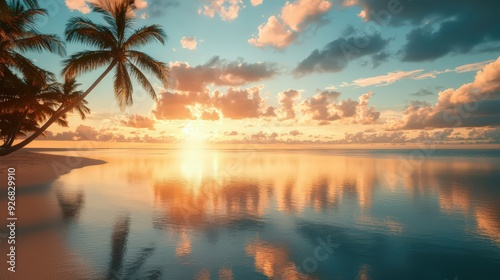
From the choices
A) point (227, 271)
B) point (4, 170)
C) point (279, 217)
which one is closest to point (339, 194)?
point (279, 217)

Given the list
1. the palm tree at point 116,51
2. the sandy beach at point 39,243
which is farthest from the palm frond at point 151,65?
the sandy beach at point 39,243

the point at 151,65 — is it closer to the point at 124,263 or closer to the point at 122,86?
the point at 122,86

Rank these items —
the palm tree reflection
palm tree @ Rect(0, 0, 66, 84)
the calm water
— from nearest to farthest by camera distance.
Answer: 1. the palm tree reflection
2. the calm water
3. palm tree @ Rect(0, 0, 66, 84)

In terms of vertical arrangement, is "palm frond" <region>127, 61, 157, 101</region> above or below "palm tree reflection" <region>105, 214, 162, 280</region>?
above

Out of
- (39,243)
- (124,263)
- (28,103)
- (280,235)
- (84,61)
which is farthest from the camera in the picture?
(28,103)

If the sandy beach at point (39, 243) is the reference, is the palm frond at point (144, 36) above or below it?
above

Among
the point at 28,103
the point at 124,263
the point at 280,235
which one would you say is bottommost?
the point at 280,235

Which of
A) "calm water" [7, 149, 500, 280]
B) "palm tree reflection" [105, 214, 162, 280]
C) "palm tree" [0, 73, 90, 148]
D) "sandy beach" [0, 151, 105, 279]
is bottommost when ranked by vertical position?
"calm water" [7, 149, 500, 280]

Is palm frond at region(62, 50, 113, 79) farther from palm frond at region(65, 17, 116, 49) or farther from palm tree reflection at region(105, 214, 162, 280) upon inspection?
palm tree reflection at region(105, 214, 162, 280)

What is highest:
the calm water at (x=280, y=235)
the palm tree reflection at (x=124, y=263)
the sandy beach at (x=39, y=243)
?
the sandy beach at (x=39, y=243)

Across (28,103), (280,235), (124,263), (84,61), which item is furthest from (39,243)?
(28,103)

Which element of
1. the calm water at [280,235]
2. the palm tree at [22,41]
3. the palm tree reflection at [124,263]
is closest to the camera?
the palm tree reflection at [124,263]

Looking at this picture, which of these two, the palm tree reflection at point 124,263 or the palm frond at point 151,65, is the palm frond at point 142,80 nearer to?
the palm frond at point 151,65

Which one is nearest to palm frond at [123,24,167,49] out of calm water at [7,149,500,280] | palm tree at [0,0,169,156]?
palm tree at [0,0,169,156]
